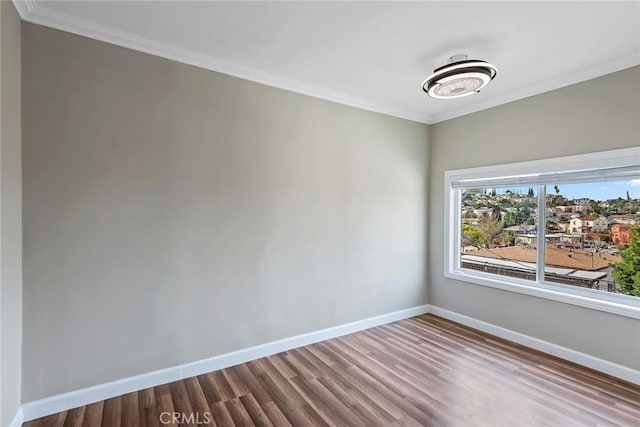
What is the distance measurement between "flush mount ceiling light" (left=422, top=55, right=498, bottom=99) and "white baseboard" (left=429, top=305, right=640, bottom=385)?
2539 mm

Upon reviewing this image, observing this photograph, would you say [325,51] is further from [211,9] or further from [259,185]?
[259,185]

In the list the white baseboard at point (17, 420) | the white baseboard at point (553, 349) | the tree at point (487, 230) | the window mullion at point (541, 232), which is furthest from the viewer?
the tree at point (487, 230)

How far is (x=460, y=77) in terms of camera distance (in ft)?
7.85

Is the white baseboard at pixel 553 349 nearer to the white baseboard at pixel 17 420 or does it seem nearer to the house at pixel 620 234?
the house at pixel 620 234

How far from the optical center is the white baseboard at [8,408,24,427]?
1.83 metres

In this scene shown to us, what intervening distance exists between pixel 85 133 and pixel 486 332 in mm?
4252

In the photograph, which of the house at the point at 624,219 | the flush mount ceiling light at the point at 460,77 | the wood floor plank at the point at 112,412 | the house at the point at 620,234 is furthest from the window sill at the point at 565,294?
the wood floor plank at the point at 112,412

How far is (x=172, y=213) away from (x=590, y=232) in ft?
12.4

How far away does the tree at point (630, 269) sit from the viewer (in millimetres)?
2580

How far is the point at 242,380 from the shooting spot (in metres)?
2.48

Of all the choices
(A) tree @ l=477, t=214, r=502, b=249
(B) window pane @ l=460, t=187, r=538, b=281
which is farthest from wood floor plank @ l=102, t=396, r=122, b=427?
(A) tree @ l=477, t=214, r=502, b=249

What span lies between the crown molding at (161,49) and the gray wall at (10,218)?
13 cm

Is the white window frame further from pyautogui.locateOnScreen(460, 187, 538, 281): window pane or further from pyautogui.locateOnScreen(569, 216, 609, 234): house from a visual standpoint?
pyautogui.locateOnScreen(569, 216, 609, 234): house

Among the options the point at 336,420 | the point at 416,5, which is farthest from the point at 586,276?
the point at 416,5
